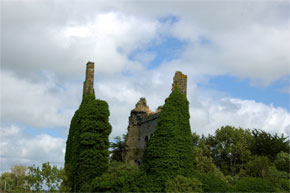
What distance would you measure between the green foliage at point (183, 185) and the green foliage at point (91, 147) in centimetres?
570

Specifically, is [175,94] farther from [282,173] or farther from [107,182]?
[282,173]

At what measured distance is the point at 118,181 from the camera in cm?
2469

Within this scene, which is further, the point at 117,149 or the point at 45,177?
the point at 117,149

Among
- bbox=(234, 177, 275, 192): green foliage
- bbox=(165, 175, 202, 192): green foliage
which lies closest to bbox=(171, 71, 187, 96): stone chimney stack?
bbox=(165, 175, 202, 192): green foliage

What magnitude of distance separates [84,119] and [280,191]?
15218 mm

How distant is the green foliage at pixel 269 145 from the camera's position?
136 ft

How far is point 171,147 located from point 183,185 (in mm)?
2695

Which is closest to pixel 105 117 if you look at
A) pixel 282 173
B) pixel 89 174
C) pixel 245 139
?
pixel 89 174

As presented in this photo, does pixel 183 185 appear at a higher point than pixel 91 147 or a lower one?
lower

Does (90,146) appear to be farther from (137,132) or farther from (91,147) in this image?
(137,132)

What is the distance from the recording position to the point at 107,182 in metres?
24.9

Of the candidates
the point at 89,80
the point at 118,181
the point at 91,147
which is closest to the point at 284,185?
the point at 118,181

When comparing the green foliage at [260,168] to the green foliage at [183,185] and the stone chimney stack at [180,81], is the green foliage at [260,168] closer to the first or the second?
the green foliage at [183,185]

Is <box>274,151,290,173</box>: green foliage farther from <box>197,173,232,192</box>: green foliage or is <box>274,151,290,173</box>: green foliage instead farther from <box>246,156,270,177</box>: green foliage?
<box>197,173,232,192</box>: green foliage
